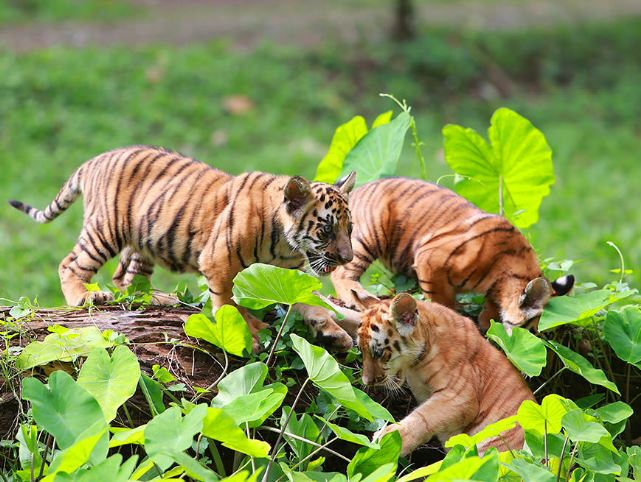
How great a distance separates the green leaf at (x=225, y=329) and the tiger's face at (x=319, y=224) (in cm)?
51

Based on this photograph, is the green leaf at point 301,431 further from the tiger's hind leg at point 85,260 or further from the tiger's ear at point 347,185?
the tiger's hind leg at point 85,260

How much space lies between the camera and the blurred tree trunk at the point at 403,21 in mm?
13664

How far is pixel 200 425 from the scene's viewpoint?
304 cm

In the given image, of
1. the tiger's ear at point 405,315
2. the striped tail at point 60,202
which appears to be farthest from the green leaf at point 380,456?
the striped tail at point 60,202

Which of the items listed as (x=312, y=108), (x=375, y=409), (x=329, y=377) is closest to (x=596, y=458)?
(x=375, y=409)

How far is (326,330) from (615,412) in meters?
1.25

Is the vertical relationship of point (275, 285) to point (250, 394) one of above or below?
above

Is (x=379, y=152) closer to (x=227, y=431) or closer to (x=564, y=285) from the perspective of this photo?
(x=564, y=285)

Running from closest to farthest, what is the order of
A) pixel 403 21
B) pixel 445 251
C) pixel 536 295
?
pixel 536 295 → pixel 445 251 → pixel 403 21

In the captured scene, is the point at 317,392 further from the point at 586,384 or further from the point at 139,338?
the point at 586,384

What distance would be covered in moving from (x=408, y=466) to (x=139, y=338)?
1.25 m

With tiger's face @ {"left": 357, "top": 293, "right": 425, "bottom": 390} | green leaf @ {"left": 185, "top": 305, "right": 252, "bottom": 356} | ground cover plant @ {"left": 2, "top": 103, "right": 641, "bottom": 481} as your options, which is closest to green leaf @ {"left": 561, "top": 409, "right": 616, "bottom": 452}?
ground cover plant @ {"left": 2, "top": 103, "right": 641, "bottom": 481}

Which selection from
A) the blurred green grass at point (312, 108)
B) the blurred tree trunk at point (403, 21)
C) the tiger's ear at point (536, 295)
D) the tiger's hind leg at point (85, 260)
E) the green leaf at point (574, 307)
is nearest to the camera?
the green leaf at point (574, 307)

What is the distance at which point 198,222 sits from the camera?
14.6 ft
